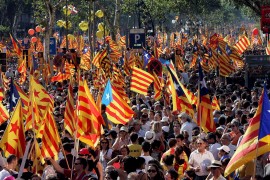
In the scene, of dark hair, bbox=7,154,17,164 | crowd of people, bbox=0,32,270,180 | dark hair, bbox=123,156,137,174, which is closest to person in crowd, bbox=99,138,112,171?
crowd of people, bbox=0,32,270,180

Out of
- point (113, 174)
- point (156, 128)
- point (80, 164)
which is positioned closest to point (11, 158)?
point (80, 164)

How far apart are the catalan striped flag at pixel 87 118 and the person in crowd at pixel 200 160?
151 centimetres

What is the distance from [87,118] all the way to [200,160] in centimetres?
189

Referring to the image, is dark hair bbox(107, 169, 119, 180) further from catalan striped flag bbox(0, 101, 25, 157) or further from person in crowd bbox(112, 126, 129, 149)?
person in crowd bbox(112, 126, 129, 149)

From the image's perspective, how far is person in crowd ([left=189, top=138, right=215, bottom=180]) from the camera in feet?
44.4

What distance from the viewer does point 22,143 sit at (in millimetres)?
13898

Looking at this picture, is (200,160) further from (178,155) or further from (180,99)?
(180,99)

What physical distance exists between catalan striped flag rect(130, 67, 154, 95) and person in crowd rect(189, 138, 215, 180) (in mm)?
7269

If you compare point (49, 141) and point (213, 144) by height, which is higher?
point (49, 141)

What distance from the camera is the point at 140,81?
21312 millimetres

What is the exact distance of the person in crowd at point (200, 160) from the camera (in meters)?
13.5

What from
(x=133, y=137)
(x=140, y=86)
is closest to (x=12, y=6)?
(x=140, y=86)

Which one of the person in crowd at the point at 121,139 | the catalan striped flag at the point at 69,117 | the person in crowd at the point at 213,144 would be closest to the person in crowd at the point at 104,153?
the person in crowd at the point at 121,139

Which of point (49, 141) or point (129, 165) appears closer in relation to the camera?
point (129, 165)
